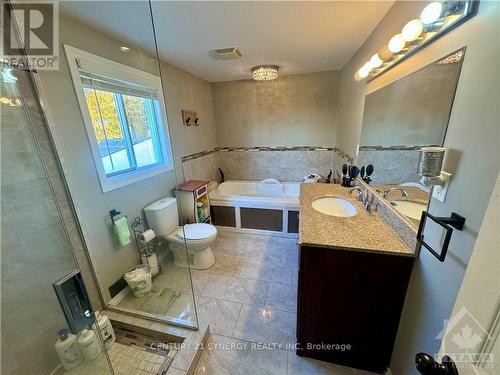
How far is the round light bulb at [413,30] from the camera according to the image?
101 cm

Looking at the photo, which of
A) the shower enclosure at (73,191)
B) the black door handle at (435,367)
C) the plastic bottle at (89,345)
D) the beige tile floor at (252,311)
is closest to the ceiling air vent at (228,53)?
the shower enclosure at (73,191)

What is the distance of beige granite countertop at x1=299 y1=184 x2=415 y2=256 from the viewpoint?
1102 millimetres

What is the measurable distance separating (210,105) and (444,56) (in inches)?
122

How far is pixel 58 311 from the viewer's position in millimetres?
1281

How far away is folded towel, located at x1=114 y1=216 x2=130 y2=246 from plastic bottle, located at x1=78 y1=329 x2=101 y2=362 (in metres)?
0.64

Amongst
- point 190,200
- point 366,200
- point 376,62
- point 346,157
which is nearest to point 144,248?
point 190,200

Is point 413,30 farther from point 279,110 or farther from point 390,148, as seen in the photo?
point 279,110

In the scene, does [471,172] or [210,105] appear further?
[210,105]

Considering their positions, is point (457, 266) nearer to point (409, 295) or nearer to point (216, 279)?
point (409, 295)

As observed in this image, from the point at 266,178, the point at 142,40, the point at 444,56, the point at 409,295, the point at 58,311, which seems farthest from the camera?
the point at 266,178

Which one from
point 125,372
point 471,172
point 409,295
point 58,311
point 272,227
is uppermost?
point 471,172

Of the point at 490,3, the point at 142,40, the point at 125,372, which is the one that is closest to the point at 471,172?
the point at 490,3

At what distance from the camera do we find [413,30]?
1034 millimetres

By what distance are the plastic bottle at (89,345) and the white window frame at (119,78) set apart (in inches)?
40.2
